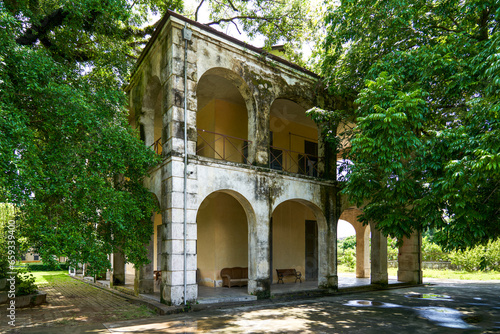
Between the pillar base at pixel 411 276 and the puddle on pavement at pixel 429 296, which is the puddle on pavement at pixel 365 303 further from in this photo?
the pillar base at pixel 411 276

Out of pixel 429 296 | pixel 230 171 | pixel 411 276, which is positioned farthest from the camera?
pixel 411 276

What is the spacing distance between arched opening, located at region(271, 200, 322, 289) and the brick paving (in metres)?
6.74

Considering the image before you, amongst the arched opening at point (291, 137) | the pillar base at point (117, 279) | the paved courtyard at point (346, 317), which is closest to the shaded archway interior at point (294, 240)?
the arched opening at point (291, 137)

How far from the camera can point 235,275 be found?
1392 centimetres

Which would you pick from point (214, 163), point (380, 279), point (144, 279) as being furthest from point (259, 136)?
point (380, 279)

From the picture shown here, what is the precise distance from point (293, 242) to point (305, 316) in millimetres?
7215

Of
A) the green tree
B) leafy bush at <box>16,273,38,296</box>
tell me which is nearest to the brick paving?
leafy bush at <box>16,273,38,296</box>

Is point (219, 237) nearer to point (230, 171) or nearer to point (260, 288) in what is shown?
point (260, 288)

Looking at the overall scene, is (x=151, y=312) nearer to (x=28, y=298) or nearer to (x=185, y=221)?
(x=185, y=221)

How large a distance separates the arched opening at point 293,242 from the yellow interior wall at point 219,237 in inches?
64.1

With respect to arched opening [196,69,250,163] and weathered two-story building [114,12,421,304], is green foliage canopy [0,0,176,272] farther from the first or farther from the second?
arched opening [196,69,250,163]

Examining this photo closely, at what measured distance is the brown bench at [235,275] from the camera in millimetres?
13320

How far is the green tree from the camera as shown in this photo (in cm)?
738

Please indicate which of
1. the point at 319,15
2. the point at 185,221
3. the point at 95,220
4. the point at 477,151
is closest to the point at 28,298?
the point at 95,220
